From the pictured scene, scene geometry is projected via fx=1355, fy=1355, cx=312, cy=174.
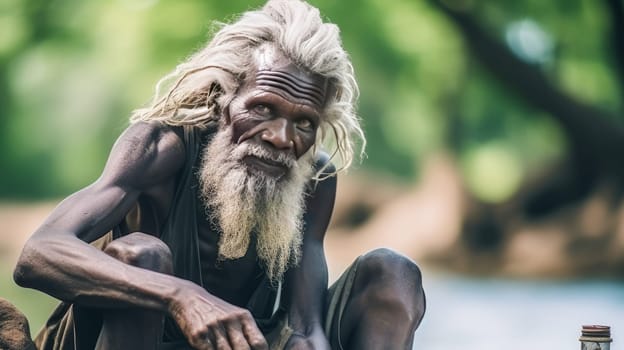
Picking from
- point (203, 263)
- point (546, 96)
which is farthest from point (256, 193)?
point (546, 96)

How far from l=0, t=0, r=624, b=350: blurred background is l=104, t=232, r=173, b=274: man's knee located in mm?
11182

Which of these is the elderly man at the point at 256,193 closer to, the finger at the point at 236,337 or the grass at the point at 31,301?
the finger at the point at 236,337

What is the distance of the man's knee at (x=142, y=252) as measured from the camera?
368 cm

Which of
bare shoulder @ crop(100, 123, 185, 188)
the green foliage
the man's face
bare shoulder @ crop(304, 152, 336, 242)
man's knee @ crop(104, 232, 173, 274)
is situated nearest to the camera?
man's knee @ crop(104, 232, 173, 274)

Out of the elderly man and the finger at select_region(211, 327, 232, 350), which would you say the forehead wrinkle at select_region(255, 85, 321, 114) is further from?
the finger at select_region(211, 327, 232, 350)

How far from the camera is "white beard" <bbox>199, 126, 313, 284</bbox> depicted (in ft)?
13.9

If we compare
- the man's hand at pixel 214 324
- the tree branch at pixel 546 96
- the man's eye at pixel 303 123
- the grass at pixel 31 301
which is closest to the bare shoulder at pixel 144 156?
the man's eye at pixel 303 123

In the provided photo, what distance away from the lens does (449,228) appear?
17219 mm

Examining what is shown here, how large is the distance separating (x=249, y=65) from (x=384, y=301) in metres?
0.88

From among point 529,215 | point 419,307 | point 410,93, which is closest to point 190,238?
point 419,307

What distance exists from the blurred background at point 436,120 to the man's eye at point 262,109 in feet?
35.0

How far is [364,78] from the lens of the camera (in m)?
18.9

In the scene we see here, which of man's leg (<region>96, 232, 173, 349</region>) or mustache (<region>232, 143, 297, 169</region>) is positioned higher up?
mustache (<region>232, 143, 297, 169</region>)

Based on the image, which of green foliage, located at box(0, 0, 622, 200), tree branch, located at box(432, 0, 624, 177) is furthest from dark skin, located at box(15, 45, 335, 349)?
green foliage, located at box(0, 0, 622, 200)
